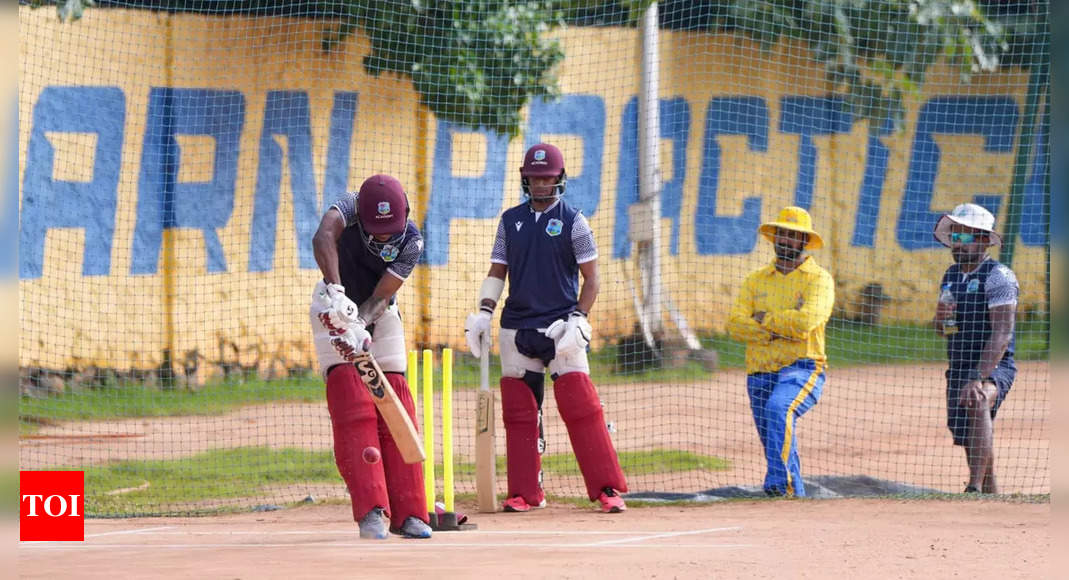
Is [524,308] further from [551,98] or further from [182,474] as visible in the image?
[551,98]

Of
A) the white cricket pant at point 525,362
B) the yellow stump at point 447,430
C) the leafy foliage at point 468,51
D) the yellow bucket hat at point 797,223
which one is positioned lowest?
the yellow stump at point 447,430

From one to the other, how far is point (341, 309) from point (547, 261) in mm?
2143

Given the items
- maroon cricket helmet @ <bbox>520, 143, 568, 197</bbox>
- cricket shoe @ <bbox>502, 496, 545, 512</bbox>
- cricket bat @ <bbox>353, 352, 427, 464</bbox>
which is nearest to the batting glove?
maroon cricket helmet @ <bbox>520, 143, 568, 197</bbox>

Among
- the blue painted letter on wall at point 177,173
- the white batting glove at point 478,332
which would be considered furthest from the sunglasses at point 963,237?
the blue painted letter on wall at point 177,173

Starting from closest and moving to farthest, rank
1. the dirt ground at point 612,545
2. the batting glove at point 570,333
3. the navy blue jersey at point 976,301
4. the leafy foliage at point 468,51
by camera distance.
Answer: the dirt ground at point 612,545
the batting glove at point 570,333
the navy blue jersey at point 976,301
the leafy foliage at point 468,51

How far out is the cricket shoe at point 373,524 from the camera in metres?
6.91

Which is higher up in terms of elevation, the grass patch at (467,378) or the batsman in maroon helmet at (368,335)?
the batsman in maroon helmet at (368,335)

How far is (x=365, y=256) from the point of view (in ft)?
23.5

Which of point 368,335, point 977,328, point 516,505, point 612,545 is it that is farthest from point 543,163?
point 977,328

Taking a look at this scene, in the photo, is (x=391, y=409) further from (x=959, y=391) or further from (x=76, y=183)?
(x=76, y=183)

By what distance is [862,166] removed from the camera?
19250 mm

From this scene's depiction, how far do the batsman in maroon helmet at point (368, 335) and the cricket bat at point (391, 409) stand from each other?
8cm

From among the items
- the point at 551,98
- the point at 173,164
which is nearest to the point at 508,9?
the point at 551,98

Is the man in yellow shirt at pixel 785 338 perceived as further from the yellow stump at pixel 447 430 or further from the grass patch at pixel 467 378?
the grass patch at pixel 467 378
